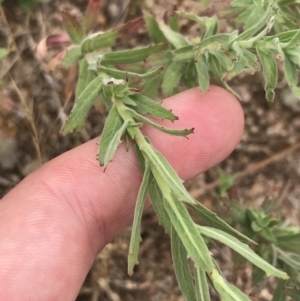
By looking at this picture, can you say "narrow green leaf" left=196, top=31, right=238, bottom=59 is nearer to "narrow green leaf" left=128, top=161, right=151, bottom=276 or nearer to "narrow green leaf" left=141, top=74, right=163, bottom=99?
"narrow green leaf" left=141, top=74, right=163, bottom=99

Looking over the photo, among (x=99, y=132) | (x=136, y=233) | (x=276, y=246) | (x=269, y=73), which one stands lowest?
(x=276, y=246)

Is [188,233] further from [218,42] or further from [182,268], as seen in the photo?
[218,42]

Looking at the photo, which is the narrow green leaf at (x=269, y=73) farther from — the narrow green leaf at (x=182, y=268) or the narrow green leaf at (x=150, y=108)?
the narrow green leaf at (x=182, y=268)


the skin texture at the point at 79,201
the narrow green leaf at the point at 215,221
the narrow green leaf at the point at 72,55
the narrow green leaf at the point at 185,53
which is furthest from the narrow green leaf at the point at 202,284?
the narrow green leaf at the point at 72,55

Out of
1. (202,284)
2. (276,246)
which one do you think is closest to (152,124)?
(202,284)

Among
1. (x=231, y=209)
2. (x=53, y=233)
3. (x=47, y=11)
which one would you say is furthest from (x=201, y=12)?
(x=53, y=233)

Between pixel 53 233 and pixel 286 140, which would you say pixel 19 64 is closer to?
pixel 53 233
